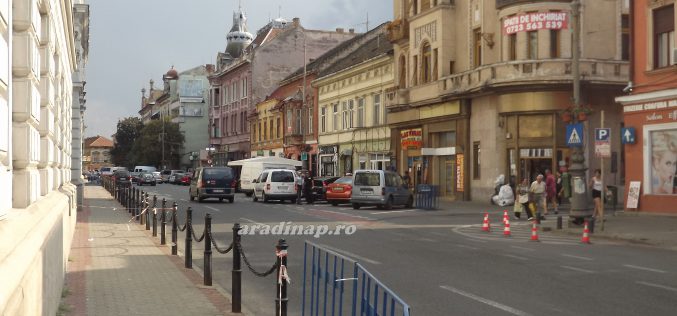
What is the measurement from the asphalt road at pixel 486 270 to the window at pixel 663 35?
7.79 meters

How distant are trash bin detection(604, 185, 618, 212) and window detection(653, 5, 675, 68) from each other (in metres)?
7.24

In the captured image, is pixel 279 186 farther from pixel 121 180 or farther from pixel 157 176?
pixel 157 176

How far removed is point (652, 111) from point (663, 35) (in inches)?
99.1

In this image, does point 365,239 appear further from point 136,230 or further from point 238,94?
point 238,94

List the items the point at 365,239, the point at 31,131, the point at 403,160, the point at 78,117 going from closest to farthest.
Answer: the point at 31,131 → the point at 365,239 → the point at 78,117 → the point at 403,160

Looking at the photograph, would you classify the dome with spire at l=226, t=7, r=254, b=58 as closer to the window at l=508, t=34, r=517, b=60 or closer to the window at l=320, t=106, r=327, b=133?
the window at l=320, t=106, r=327, b=133

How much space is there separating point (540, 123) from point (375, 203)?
8.48 meters

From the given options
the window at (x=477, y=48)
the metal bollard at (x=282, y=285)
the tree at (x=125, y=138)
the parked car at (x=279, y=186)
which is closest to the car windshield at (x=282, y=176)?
the parked car at (x=279, y=186)

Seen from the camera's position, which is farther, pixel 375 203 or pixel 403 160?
pixel 403 160

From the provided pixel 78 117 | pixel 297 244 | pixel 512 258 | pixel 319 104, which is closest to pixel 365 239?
pixel 297 244

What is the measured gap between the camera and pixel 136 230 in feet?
69.0

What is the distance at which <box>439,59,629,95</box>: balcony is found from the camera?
33344mm

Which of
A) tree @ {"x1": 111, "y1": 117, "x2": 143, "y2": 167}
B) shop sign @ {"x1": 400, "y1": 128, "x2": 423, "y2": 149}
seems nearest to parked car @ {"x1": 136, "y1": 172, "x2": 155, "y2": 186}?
shop sign @ {"x1": 400, "y1": 128, "x2": 423, "y2": 149}

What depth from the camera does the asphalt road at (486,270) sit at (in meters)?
9.55
